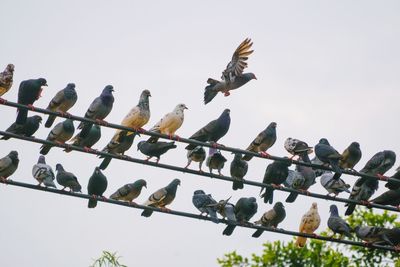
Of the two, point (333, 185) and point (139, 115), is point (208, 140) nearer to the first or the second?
point (139, 115)

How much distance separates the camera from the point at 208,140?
1367cm

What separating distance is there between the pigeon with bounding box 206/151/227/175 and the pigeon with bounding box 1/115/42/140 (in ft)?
8.16

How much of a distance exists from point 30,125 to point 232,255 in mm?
13197

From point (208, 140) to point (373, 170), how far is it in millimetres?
2461

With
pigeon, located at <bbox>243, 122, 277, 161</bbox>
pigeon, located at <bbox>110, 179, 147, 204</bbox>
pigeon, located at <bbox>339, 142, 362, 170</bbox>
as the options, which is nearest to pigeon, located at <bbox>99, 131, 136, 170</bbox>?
pigeon, located at <bbox>110, 179, 147, 204</bbox>

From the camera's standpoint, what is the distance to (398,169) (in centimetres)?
1449

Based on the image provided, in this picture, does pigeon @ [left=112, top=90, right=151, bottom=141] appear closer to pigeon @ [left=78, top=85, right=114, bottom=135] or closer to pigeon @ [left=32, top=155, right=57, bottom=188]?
pigeon @ [left=78, top=85, right=114, bottom=135]

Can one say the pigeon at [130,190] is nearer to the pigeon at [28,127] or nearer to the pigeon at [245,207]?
the pigeon at [245,207]

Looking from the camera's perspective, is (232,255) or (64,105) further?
(232,255)

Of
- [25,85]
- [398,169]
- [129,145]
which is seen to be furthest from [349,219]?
[25,85]

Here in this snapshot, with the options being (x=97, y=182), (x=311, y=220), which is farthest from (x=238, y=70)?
(x=97, y=182)

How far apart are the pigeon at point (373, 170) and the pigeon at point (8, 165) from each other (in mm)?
4808

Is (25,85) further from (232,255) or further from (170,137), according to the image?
(232,255)

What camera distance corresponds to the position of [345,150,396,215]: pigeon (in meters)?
14.2
